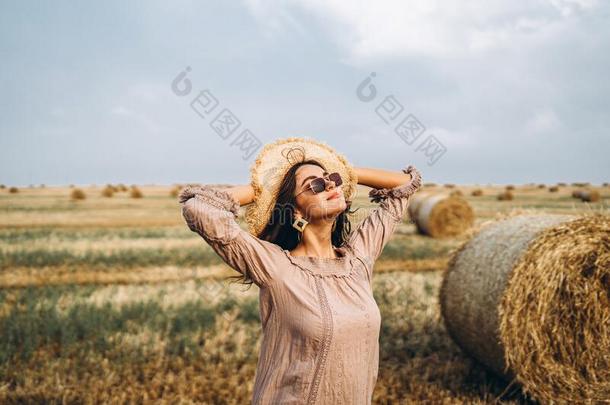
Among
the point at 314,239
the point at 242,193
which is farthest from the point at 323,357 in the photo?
the point at 242,193

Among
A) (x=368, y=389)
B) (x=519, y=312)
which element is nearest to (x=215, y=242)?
(x=368, y=389)

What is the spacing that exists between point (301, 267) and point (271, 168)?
55 centimetres

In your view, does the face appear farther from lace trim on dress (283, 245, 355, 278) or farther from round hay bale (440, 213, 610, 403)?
round hay bale (440, 213, 610, 403)

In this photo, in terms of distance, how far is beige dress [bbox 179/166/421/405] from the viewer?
2.48 m

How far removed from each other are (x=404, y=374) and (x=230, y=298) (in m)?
3.93

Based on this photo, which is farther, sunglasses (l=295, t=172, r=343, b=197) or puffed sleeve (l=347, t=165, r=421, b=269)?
puffed sleeve (l=347, t=165, r=421, b=269)

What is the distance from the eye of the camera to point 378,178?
3232mm

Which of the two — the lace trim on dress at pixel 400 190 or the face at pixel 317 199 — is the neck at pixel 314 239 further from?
the lace trim on dress at pixel 400 190

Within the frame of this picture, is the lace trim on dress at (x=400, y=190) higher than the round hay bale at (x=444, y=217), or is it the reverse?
the round hay bale at (x=444, y=217)

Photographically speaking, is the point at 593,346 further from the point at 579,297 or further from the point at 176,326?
the point at 176,326

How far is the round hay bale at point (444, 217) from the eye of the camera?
17438 millimetres

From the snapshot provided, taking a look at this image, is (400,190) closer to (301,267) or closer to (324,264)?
(324,264)

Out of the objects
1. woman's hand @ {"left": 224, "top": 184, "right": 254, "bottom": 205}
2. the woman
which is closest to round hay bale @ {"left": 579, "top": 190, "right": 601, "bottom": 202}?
the woman

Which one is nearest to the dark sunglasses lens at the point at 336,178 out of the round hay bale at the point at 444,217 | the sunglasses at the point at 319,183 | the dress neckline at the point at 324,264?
the sunglasses at the point at 319,183
